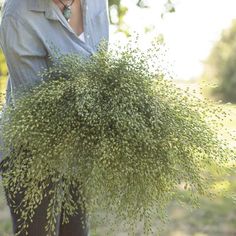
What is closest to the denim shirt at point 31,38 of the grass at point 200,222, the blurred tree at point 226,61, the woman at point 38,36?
the woman at point 38,36

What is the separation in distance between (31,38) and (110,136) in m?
0.36

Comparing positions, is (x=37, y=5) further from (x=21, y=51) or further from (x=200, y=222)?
(x=200, y=222)

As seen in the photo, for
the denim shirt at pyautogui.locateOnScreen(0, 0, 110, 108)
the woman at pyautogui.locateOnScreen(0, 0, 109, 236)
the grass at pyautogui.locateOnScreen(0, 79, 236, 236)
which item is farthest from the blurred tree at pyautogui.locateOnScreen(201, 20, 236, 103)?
the denim shirt at pyautogui.locateOnScreen(0, 0, 110, 108)

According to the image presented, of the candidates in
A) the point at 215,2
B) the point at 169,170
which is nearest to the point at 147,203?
the point at 169,170

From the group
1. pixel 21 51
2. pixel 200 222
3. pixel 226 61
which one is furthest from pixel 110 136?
pixel 226 61

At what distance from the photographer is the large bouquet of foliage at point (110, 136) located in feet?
5.21

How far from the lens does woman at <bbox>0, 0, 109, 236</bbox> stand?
1705mm

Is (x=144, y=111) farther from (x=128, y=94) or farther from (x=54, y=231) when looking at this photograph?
(x=54, y=231)

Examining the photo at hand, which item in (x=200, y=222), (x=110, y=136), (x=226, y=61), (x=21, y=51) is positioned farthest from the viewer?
(x=226, y=61)

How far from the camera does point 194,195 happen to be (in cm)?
170

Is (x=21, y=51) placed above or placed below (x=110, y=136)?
above

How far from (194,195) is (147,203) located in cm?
13

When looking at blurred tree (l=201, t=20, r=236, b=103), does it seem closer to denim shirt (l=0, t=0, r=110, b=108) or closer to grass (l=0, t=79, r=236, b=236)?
grass (l=0, t=79, r=236, b=236)

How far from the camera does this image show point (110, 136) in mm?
1578
